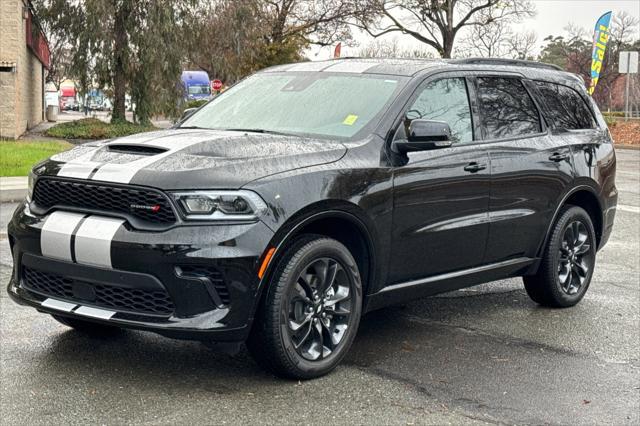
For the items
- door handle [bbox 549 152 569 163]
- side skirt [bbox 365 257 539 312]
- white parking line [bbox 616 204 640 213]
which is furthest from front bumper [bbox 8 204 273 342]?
white parking line [bbox 616 204 640 213]

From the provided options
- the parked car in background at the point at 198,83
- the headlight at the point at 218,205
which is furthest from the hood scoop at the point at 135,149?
the parked car in background at the point at 198,83

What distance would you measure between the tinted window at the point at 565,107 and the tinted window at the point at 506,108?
251mm

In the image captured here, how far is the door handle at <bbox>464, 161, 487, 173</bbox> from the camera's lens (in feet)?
19.0

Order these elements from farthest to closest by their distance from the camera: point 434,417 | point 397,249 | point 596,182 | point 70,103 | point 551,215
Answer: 1. point 70,103
2. point 596,182
3. point 551,215
4. point 397,249
5. point 434,417

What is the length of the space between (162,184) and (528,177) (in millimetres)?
2875

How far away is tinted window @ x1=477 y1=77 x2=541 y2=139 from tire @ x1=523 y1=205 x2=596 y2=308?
76cm

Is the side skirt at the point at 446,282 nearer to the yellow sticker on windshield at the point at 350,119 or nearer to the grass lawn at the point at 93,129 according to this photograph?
the yellow sticker on windshield at the point at 350,119

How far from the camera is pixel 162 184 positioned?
14.6 feet

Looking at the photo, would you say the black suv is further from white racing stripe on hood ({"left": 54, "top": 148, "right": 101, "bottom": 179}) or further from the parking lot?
the parking lot

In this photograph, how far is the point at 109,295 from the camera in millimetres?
4617

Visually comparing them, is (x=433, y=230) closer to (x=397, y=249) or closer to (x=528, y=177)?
(x=397, y=249)

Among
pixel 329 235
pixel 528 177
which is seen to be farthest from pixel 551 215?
pixel 329 235

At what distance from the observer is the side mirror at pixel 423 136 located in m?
5.29

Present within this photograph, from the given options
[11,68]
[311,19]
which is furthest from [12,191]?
[311,19]
